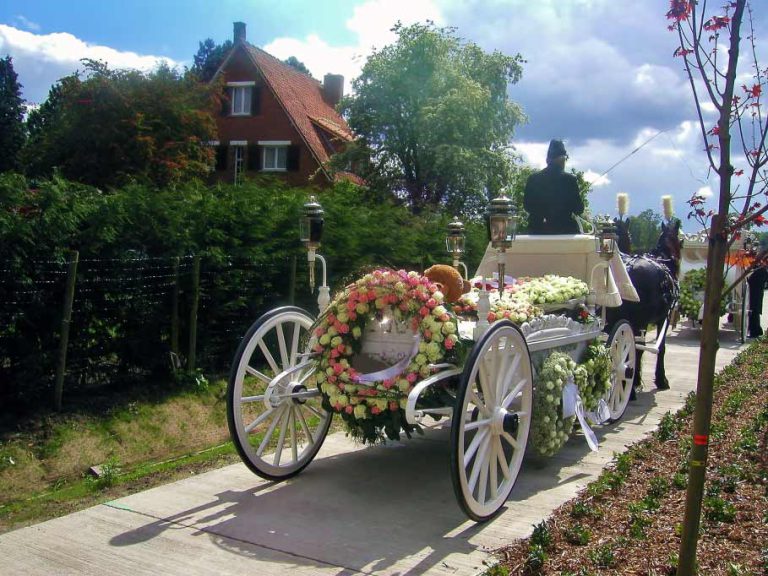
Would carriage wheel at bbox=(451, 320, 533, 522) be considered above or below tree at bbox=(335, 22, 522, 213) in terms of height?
below

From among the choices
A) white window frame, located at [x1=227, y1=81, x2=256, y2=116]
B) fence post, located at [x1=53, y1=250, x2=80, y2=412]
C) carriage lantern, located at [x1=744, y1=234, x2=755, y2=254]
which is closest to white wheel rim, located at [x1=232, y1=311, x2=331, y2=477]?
fence post, located at [x1=53, y1=250, x2=80, y2=412]

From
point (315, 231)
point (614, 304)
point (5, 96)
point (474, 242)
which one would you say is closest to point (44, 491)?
point (315, 231)

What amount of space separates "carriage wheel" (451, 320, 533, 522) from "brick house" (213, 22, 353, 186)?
27111 millimetres

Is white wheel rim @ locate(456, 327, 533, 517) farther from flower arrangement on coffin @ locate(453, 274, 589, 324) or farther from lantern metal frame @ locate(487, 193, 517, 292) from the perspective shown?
lantern metal frame @ locate(487, 193, 517, 292)

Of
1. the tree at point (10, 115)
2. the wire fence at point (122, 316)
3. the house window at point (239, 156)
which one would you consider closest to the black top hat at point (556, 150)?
the wire fence at point (122, 316)

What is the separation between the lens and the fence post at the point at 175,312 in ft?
26.2

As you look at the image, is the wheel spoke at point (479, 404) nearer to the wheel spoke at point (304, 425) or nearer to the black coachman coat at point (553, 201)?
the wheel spoke at point (304, 425)

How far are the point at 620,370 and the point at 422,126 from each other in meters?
22.2

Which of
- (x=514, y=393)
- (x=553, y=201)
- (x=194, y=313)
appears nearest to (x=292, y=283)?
(x=194, y=313)

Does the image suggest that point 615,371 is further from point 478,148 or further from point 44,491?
point 478,148

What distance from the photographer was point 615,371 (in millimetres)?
7496

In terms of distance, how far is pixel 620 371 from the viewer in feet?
24.7

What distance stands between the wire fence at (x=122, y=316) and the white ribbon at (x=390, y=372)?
322cm

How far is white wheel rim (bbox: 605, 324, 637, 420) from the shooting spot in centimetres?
743
